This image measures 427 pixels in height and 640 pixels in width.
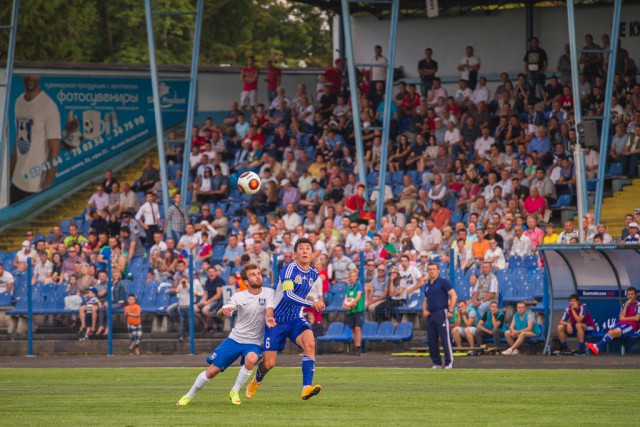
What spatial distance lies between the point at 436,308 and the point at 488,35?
1772 cm

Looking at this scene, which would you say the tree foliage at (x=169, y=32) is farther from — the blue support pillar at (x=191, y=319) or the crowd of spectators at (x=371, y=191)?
the blue support pillar at (x=191, y=319)

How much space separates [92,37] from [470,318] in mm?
34264

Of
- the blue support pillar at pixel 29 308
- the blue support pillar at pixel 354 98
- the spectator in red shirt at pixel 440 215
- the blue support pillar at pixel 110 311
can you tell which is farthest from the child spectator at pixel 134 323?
the spectator in red shirt at pixel 440 215

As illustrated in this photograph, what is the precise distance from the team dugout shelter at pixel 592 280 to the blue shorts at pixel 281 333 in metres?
9.43

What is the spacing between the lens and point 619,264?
2417cm

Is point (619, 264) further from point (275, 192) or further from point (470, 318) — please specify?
point (275, 192)

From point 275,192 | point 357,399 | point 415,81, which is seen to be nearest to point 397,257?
point 275,192

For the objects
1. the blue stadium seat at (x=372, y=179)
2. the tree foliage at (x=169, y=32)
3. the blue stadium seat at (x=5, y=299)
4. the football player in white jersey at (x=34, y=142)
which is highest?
the tree foliage at (x=169, y=32)

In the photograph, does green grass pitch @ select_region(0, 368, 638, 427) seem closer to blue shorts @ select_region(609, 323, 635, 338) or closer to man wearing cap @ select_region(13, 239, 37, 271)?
blue shorts @ select_region(609, 323, 635, 338)

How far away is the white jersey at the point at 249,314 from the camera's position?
14.7 meters

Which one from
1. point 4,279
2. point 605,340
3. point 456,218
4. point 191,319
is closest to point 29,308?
point 4,279

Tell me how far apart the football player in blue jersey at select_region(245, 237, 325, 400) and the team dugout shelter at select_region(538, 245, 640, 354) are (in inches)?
372

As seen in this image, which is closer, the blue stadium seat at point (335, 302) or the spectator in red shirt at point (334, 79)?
the blue stadium seat at point (335, 302)

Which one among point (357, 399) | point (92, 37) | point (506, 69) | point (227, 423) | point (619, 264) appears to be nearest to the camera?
point (227, 423)
